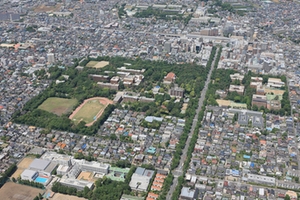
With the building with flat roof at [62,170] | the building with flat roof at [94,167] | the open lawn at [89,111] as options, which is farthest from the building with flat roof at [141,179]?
the open lawn at [89,111]

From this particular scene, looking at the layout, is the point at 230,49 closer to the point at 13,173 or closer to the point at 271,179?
the point at 271,179

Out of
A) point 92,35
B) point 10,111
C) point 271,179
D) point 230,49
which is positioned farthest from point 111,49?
point 271,179

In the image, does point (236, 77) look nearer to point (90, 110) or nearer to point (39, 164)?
point (90, 110)

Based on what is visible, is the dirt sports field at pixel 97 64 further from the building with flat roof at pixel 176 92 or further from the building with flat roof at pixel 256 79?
the building with flat roof at pixel 256 79

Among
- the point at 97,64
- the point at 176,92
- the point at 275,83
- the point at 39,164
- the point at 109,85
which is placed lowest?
the point at 97,64

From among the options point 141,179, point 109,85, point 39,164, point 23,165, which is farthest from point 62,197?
point 109,85
